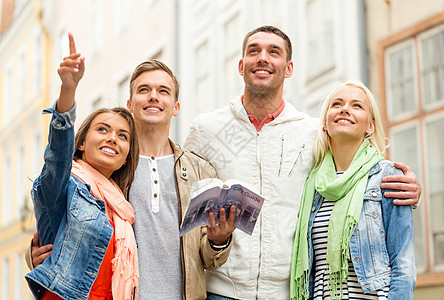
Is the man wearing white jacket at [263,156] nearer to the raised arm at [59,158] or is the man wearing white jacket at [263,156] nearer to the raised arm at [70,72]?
the raised arm at [59,158]

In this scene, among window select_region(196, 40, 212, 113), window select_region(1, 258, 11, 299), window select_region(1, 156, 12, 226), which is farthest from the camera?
window select_region(1, 156, 12, 226)

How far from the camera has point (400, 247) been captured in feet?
12.6

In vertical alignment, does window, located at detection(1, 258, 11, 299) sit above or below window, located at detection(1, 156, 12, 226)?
below

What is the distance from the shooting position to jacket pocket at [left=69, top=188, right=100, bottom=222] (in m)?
3.59

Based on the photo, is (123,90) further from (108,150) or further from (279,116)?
(108,150)

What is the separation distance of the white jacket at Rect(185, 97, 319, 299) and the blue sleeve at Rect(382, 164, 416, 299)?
1.75ft

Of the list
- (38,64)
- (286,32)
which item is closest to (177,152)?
(286,32)

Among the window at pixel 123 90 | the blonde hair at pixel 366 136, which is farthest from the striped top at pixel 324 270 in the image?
the window at pixel 123 90

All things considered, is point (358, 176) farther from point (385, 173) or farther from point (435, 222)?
point (435, 222)

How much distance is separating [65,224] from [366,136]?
5.53 feet

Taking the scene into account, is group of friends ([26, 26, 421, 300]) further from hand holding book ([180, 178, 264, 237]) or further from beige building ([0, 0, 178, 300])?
beige building ([0, 0, 178, 300])

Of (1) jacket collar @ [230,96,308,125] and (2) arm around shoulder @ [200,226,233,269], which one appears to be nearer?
(2) arm around shoulder @ [200,226,233,269]

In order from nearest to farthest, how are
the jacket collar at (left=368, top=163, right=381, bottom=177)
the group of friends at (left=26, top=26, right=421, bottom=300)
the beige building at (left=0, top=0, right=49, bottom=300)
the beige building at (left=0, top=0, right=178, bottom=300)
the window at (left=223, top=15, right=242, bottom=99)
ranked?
the group of friends at (left=26, top=26, right=421, bottom=300)
the jacket collar at (left=368, top=163, right=381, bottom=177)
the window at (left=223, top=15, right=242, bottom=99)
the beige building at (left=0, top=0, right=178, bottom=300)
the beige building at (left=0, top=0, right=49, bottom=300)

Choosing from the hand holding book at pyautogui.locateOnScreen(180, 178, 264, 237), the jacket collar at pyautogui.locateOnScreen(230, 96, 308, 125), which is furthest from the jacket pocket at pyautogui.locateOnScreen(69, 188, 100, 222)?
the jacket collar at pyautogui.locateOnScreen(230, 96, 308, 125)
